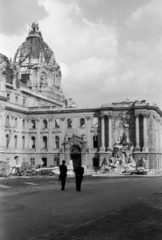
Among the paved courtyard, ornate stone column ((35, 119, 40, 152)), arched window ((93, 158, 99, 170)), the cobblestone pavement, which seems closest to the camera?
the cobblestone pavement

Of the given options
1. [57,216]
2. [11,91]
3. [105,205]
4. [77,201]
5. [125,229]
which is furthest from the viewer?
[11,91]

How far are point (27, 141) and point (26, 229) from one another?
197 ft

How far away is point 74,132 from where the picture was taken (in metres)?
68.3

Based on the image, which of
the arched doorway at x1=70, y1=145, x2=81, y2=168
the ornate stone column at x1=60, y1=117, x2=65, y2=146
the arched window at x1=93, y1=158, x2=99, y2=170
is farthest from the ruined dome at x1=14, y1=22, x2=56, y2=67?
the arched window at x1=93, y1=158, x2=99, y2=170

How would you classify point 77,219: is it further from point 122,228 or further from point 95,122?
point 95,122

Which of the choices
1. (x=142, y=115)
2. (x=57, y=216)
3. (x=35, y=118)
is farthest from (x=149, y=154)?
(x=57, y=216)

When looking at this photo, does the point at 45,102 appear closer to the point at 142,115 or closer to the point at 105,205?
the point at 142,115

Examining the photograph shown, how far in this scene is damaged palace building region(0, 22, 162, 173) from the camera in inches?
2470

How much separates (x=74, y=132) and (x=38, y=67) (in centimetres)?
2523

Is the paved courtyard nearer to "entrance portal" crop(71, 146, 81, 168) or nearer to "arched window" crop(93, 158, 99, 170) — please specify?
"arched window" crop(93, 158, 99, 170)

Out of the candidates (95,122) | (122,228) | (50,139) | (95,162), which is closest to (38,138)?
(50,139)

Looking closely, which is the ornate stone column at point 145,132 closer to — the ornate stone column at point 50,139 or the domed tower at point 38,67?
the ornate stone column at point 50,139

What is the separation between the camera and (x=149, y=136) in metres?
63.8

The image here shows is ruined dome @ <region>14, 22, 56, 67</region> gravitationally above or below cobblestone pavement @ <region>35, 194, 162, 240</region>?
above
